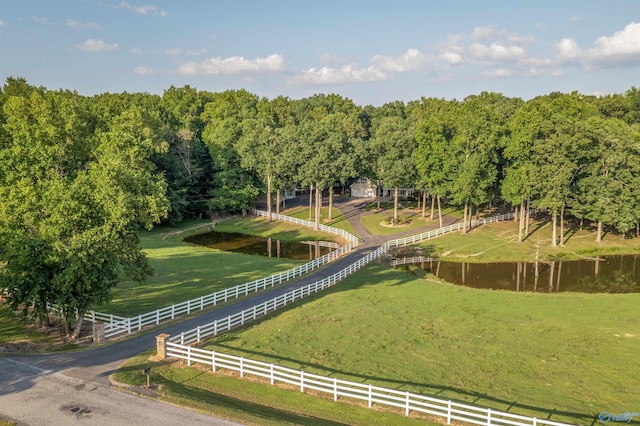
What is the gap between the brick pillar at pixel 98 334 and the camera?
27172mm

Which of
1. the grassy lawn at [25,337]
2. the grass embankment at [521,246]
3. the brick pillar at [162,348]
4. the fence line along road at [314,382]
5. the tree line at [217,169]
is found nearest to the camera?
the fence line along road at [314,382]

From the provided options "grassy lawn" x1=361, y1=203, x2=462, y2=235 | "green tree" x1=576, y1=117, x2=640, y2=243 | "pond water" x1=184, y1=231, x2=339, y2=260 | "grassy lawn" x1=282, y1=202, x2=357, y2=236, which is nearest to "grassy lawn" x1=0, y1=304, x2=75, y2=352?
"pond water" x1=184, y1=231, x2=339, y2=260

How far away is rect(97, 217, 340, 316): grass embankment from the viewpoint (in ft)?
120

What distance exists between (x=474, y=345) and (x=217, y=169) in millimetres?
63236

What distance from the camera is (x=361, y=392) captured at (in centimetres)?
1972

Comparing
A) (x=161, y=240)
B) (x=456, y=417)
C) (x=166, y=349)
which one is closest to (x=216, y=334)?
(x=166, y=349)

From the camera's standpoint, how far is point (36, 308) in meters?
26.8

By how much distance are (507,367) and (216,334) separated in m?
16.2

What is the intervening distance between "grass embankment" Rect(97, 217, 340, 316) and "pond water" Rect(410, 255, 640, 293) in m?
17.0

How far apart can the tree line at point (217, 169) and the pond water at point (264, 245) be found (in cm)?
704

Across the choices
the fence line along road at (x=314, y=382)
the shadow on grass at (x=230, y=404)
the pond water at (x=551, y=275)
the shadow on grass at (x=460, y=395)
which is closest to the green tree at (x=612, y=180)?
the pond water at (x=551, y=275)

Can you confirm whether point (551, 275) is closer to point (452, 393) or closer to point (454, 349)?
point (454, 349)

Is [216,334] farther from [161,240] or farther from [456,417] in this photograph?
[161,240]

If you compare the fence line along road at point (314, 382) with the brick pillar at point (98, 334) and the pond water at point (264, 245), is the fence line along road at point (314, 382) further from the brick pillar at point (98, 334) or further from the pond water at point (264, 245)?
the pond water at point (264, 245)
